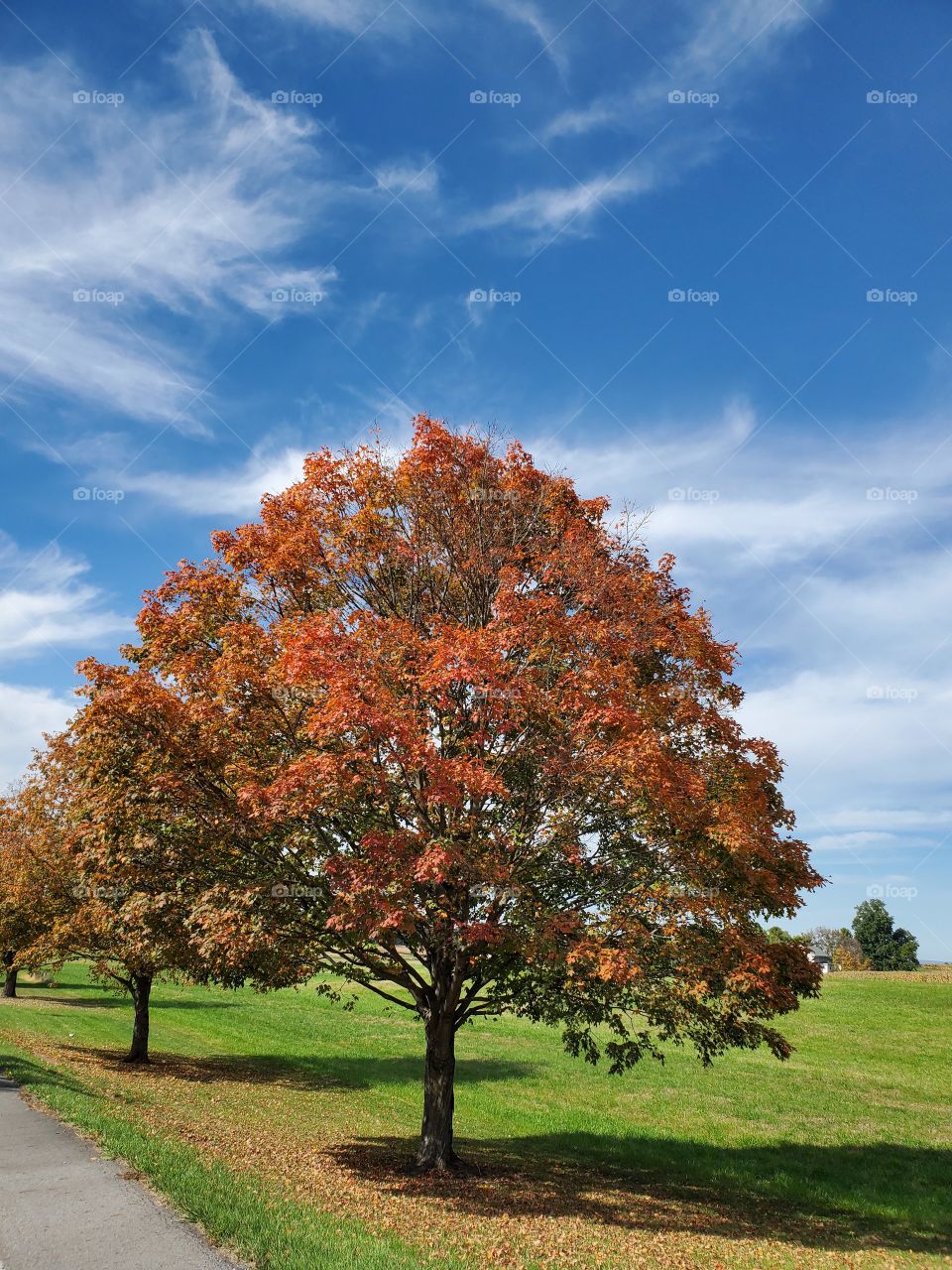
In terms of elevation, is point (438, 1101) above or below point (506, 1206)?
above

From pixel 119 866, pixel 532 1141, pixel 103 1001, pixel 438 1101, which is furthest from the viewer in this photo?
pixel 103 1001

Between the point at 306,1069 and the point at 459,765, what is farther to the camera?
the point at 306,1069

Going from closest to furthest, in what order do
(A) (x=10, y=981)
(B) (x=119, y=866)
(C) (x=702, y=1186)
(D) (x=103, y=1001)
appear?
(B) (x=119, y=866)
(C) (x=702, y=1186)
(A) (x=10, y=981)
(D) (x=103, y=1001)

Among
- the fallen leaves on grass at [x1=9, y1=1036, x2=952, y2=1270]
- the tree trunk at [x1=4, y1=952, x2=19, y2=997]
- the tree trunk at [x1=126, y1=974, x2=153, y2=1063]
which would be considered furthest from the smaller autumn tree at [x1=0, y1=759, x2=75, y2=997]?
the tree trunk at [x1=4, y1=952, x2=19, y2=997]

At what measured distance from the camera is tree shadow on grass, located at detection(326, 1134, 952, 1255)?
1373cm

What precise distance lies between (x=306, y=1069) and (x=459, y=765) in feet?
79.4

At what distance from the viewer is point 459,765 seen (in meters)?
12.5

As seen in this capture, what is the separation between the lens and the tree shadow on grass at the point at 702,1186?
13727mm

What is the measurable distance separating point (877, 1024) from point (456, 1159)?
1199 inches

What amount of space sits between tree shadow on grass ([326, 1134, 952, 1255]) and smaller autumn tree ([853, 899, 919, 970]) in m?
123

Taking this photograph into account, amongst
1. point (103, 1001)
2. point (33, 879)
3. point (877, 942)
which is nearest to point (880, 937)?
point (877, 942)

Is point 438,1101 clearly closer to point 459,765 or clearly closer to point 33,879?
point 459,765

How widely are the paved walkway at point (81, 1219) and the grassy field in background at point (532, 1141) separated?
0.47 metres

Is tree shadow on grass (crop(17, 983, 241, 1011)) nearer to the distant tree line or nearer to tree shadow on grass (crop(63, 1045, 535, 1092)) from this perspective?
tree shadow on grass (crop(63, 1045, 535, 1092))
